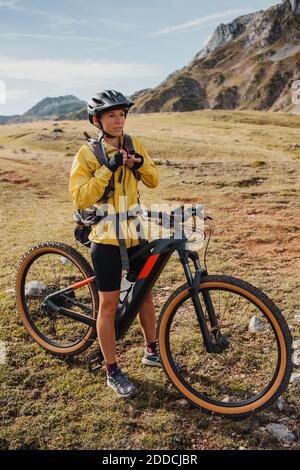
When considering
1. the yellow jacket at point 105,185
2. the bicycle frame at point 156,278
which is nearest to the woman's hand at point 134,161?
the yellow jacket at point 105,185

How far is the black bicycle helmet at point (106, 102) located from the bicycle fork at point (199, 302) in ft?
5.86

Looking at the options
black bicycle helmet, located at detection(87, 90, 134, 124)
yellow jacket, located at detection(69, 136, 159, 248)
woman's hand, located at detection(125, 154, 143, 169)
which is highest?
black bicycle helmet, located at detection(87, 90, 134, 124)

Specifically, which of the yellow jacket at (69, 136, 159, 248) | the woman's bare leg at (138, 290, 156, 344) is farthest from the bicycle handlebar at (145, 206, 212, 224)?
the woman's bare leg at (138, 290, 156, 344)

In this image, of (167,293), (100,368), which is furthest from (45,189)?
(100,368)

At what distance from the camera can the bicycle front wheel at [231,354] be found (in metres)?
4.39

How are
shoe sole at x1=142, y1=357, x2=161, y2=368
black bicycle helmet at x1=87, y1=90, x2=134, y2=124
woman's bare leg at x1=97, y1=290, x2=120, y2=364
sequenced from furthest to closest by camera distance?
shoe sole at x1=142, y1=357, x2=161, y2=368, woman's bare leg at x1=97, y1=290, x2=120, y2=364, black bicycle helmet at x1=87, y1=90, x2=134, y2=124

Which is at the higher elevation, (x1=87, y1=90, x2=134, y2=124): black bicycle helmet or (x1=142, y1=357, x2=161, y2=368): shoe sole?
(x1=87, y1=90, x2=134, y2=124): black bicycle helmet

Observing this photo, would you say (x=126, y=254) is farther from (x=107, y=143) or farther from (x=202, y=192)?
(x=202, y=192)

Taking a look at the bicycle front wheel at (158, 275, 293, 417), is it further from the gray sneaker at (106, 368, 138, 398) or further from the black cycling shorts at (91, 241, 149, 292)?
the black cycling shorts at (91, 241, 149, 292)

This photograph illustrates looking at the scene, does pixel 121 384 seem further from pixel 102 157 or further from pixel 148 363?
A: pixel 102 157

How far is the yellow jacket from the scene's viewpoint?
450cm

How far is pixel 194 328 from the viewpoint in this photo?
21.4 feet

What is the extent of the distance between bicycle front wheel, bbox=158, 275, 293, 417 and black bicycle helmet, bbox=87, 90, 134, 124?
2125 millimetres
